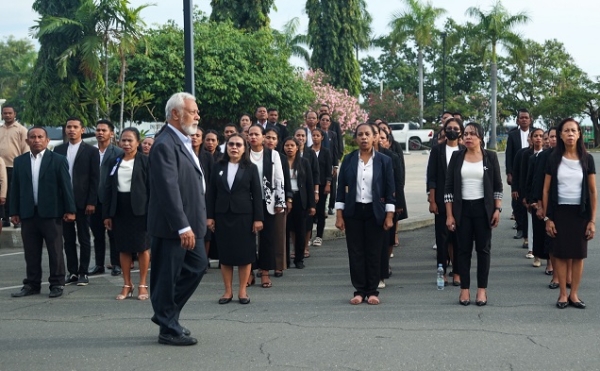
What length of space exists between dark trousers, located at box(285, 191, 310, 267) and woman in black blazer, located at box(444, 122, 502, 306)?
288 centimetres

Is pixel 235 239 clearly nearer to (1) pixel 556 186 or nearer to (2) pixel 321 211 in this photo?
(1) pixel 556 186

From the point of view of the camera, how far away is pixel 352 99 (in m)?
49.3

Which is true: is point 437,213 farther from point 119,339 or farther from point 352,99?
point 352,99

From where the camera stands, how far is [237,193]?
916 centimetres

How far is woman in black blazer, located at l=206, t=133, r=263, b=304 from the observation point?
29.9 feet

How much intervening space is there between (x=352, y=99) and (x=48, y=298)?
40642mm

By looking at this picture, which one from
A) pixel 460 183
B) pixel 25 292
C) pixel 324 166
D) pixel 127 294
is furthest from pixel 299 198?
pixel 25 292

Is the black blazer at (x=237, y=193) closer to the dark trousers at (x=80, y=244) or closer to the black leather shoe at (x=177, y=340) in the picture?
the dark trousers at (x=80, y=244)

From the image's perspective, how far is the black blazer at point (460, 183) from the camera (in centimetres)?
886

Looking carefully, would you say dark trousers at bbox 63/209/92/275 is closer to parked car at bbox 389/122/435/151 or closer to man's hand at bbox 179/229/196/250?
man's hand at bbox 179/229/196/250

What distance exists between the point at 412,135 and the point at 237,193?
4704cm

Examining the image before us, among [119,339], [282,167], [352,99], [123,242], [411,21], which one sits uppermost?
[411,21]

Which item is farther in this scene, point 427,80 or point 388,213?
point 427,80

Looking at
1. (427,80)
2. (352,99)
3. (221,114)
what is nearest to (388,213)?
(221,114)
